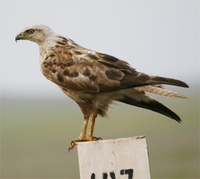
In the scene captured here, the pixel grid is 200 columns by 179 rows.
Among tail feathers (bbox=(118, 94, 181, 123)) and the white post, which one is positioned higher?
tail feathers (bbox=(118, 94, 181, 123))

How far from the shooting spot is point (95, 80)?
7.42m

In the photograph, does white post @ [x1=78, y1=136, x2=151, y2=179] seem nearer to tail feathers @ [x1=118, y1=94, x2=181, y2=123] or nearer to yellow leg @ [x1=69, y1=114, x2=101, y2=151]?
yellow leg @ [x1=69, y1=114, x2=101, y2=151]

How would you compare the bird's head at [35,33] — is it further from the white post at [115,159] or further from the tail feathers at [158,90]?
the white post at [115,159]

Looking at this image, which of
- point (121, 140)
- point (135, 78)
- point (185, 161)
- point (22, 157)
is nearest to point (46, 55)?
point (135, 78)

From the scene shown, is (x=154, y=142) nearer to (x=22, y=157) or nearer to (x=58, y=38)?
(x=22, y=157)

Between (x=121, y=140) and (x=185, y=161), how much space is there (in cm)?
1765

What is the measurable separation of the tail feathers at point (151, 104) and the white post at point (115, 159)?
1.32 metres

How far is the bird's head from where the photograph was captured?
26.3ft

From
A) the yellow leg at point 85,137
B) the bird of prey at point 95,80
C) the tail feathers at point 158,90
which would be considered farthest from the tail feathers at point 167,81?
the yellow leg at point 85,137

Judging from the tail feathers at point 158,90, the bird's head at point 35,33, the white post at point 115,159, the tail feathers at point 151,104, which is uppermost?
the bird's head at point 35,33

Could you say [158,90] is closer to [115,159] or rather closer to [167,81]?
[167,81]

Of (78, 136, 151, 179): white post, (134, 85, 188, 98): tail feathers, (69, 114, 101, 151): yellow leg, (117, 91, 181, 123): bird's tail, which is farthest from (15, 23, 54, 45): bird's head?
(78, 136, 151, 179): white post

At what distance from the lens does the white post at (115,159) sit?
6.23 metres
